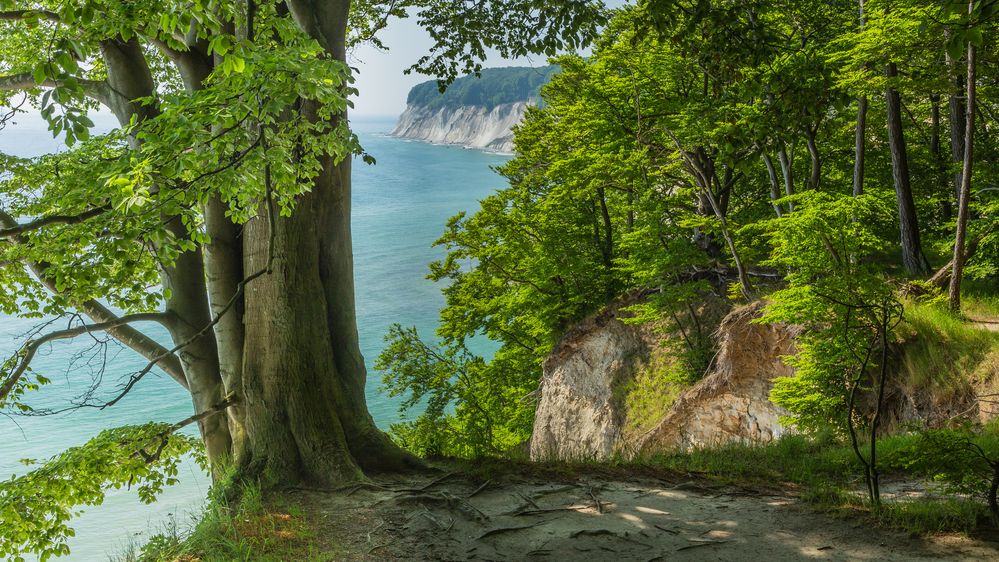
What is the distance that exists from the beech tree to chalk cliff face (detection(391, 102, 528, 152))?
121623 millimetres

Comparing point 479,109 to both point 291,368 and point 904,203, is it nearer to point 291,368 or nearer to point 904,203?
point 904,203

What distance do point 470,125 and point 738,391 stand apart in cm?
14161

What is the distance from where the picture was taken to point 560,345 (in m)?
21.2

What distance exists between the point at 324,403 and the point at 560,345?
1463 cm

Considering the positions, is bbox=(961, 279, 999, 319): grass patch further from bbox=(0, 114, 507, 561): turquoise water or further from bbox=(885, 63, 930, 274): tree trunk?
bbox=(0, 114, 507, 561): turquoise water

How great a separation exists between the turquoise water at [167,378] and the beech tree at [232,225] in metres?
0.78

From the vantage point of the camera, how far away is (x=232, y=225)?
7.74m

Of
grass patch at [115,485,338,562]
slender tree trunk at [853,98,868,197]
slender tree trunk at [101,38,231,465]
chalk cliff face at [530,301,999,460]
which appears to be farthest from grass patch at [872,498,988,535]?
slender tree trunk at [853,98,868,197]

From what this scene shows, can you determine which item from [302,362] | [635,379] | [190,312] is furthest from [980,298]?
[190,312]

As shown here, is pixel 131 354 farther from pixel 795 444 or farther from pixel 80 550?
pixel 795 444

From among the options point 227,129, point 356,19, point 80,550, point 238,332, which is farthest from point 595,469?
point 80,550

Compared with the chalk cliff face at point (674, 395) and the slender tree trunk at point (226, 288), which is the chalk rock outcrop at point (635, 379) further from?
the slender tree trunk at point (226, 288)

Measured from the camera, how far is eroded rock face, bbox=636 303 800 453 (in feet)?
45.2

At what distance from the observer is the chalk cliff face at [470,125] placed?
141 m
